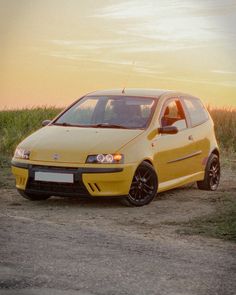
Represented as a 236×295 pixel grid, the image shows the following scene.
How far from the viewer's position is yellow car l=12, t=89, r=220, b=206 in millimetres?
10602

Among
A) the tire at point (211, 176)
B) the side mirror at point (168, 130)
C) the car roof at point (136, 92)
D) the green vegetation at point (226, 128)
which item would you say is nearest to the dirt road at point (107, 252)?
the side mirror at point (168, 130)

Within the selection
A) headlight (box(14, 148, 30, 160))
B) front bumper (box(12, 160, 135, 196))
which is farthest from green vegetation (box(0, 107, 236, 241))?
headlight (box(14, 148, 30, 160))

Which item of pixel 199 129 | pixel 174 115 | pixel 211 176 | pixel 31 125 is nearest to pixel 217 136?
pixel 31 125

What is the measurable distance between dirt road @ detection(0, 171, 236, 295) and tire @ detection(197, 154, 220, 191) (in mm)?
1636

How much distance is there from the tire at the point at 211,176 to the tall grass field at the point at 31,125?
5832 mm

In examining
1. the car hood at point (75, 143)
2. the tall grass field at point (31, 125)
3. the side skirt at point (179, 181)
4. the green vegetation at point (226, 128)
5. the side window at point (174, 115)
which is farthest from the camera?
the green vegetation at point (226, 128)

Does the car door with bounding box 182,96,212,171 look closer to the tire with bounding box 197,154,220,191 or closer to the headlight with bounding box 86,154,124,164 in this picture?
the tire with bounding box 197,154,220,191

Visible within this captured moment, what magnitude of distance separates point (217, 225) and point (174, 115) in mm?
3255

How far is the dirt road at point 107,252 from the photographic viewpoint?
6.12 metres

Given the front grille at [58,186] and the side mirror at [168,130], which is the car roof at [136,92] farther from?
the front grille at [58,186]

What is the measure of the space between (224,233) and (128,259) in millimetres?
2144

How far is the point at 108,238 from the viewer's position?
27.2 feet

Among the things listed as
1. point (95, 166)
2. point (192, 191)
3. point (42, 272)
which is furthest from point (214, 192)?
point (42, 272)

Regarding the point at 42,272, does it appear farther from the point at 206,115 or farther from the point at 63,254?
the point at 206,115
